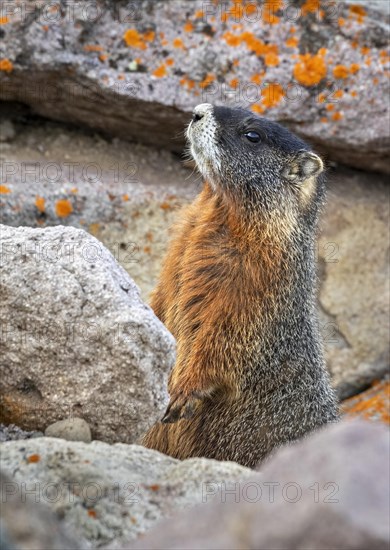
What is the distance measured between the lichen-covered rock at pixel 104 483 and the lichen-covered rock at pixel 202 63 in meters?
5.24

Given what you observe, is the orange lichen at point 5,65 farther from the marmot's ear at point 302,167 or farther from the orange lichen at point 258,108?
the marmot's ear at point 302,167

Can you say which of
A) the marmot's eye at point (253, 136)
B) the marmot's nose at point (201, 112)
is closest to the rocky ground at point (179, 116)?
the marmot's nose at point (201, 112)

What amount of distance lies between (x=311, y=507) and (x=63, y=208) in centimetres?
626

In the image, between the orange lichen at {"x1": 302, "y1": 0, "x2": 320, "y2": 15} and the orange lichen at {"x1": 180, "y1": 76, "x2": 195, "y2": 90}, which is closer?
the orange lichen at {"x1": 180, "y1": 76, "x2": 195, "y2": 90}

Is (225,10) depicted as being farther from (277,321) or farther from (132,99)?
(277,321)

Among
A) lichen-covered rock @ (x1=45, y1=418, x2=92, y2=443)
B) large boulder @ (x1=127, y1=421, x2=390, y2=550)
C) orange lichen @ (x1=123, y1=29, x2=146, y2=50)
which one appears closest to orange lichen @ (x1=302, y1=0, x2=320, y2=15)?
orange lichen @ (x1=123, y1=29, x2=146, y2=50)

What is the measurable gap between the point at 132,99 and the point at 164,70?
0.38 m

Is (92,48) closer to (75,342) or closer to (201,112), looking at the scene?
(201,112)

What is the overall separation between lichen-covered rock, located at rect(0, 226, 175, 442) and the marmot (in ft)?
4.63

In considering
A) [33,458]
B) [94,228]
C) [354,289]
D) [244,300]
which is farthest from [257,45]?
[33,458]

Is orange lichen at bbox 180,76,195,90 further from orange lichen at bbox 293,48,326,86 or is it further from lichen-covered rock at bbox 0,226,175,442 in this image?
lichen-covered rock at bbox 0,226,175,442

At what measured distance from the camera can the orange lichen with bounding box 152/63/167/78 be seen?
28.2ft

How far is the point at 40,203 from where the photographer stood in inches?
329

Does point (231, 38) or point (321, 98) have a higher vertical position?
point (231, 38)
